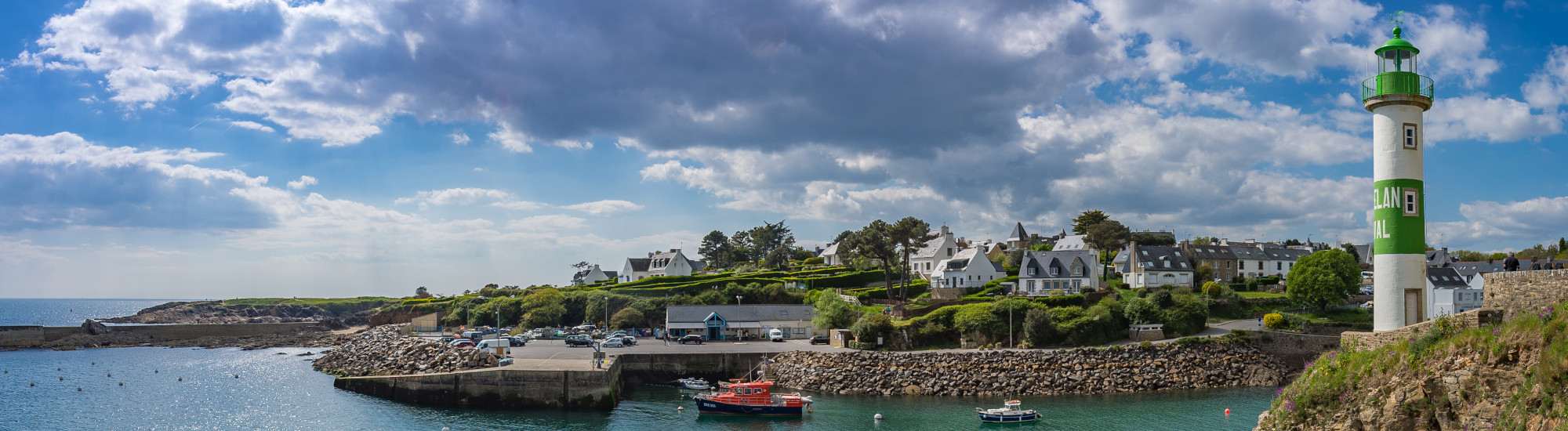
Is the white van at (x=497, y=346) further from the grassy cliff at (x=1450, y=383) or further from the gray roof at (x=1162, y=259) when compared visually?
the gray roof at (x=1162, y=259)

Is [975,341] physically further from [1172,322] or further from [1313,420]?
[1313,420]

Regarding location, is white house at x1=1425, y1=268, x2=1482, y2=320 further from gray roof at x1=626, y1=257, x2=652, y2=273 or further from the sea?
gray roof at x1=626, y1=257, x2=652, y2=273

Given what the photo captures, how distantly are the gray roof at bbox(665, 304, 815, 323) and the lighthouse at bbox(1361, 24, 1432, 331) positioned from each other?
4371 cm

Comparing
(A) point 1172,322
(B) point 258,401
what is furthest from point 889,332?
(B) point 258,401

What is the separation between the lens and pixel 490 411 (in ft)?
142

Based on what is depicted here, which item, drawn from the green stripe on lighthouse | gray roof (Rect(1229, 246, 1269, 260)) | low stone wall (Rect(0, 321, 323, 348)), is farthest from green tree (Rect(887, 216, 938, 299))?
low stone wall (Rect(0, 321, 323, 348))

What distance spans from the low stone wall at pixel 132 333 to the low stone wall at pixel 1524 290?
3839 inches

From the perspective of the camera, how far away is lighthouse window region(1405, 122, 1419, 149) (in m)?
27.2

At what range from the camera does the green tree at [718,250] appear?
12900 centimetres

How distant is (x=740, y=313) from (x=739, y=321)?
1047mm

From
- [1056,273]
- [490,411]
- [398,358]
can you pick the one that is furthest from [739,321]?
[490,411]

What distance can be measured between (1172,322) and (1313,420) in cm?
3650

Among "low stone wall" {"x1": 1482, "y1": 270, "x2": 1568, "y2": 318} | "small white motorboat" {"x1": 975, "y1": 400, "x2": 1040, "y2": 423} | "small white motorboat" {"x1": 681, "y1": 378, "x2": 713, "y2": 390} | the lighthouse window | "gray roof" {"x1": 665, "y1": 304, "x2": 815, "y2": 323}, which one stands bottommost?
"small white motorboat" {"x1": 681, "y1": 378, "x2": 713, "y2": 390}

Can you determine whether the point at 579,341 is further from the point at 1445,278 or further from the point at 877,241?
the point at 1445,278
